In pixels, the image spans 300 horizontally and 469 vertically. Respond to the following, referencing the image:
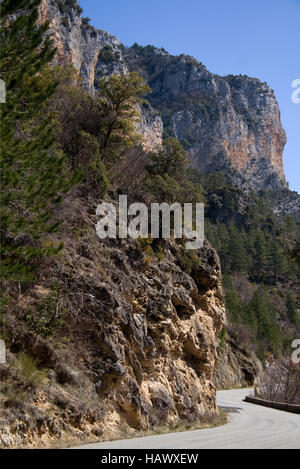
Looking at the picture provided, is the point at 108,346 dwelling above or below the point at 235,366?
above

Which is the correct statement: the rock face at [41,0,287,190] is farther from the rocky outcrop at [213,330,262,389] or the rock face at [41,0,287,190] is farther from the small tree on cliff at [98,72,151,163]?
the small tree on cliff at [98,72,151,163]

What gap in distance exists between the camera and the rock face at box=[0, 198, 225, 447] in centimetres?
Result: 991

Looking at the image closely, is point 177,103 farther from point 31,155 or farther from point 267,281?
point 31,155

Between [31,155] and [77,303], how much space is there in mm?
5039

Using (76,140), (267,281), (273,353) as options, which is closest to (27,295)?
(76,140)

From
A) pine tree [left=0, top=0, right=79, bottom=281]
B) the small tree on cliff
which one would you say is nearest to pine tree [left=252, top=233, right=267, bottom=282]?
the small tree on cliff

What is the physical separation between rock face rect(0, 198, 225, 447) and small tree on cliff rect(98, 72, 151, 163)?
5540mm

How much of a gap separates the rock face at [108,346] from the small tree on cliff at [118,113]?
5540 millimetres

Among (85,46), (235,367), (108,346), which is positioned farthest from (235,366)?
(85,46)

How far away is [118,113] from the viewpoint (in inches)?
830

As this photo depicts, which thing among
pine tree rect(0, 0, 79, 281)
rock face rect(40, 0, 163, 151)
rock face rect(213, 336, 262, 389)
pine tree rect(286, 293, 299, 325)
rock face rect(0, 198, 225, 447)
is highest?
rock face rect(40, 0, 163, 151)

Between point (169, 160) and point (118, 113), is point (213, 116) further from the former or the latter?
point (118, 113)

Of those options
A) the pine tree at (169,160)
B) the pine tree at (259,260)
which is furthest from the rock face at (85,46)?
the pine tree at (169,160)

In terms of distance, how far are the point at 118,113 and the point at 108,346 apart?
493 inches
